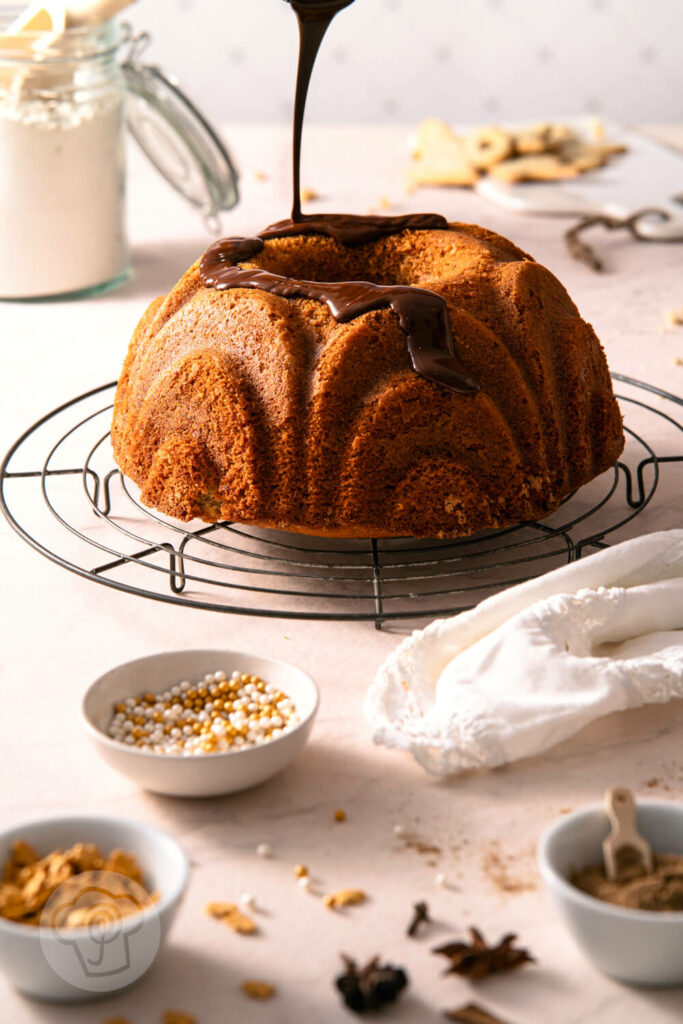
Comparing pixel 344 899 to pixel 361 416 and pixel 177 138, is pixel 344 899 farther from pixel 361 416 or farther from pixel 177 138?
pixel 177 138

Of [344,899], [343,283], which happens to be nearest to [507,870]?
[344,899]

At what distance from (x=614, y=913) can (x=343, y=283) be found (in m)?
0.75

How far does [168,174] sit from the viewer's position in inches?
96.7

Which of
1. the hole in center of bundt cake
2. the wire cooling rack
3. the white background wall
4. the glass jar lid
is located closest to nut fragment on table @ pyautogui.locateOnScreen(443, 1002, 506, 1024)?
the wire cooling rack

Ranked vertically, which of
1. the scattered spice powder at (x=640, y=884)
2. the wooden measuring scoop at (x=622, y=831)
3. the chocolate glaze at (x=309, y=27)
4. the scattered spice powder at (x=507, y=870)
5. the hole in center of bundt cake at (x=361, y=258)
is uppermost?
the chocolate glaze at (x=309, y=27)

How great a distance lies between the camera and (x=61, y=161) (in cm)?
207

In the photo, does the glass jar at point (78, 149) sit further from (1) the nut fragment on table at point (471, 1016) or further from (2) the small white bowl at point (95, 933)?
(1) the nut fragment on table at point (471, 1016)

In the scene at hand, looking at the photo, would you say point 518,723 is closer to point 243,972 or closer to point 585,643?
point 585,643

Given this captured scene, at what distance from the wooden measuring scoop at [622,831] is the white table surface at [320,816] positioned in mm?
77

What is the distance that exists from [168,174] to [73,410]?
0.79m

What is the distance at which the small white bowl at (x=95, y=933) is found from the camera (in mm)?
718

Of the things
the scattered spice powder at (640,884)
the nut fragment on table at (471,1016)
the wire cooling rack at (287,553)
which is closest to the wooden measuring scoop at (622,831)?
the scattered spice powder at (640,884)

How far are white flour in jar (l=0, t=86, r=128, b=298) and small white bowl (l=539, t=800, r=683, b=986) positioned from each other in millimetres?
1618

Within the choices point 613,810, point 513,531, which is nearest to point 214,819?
point 613,810
